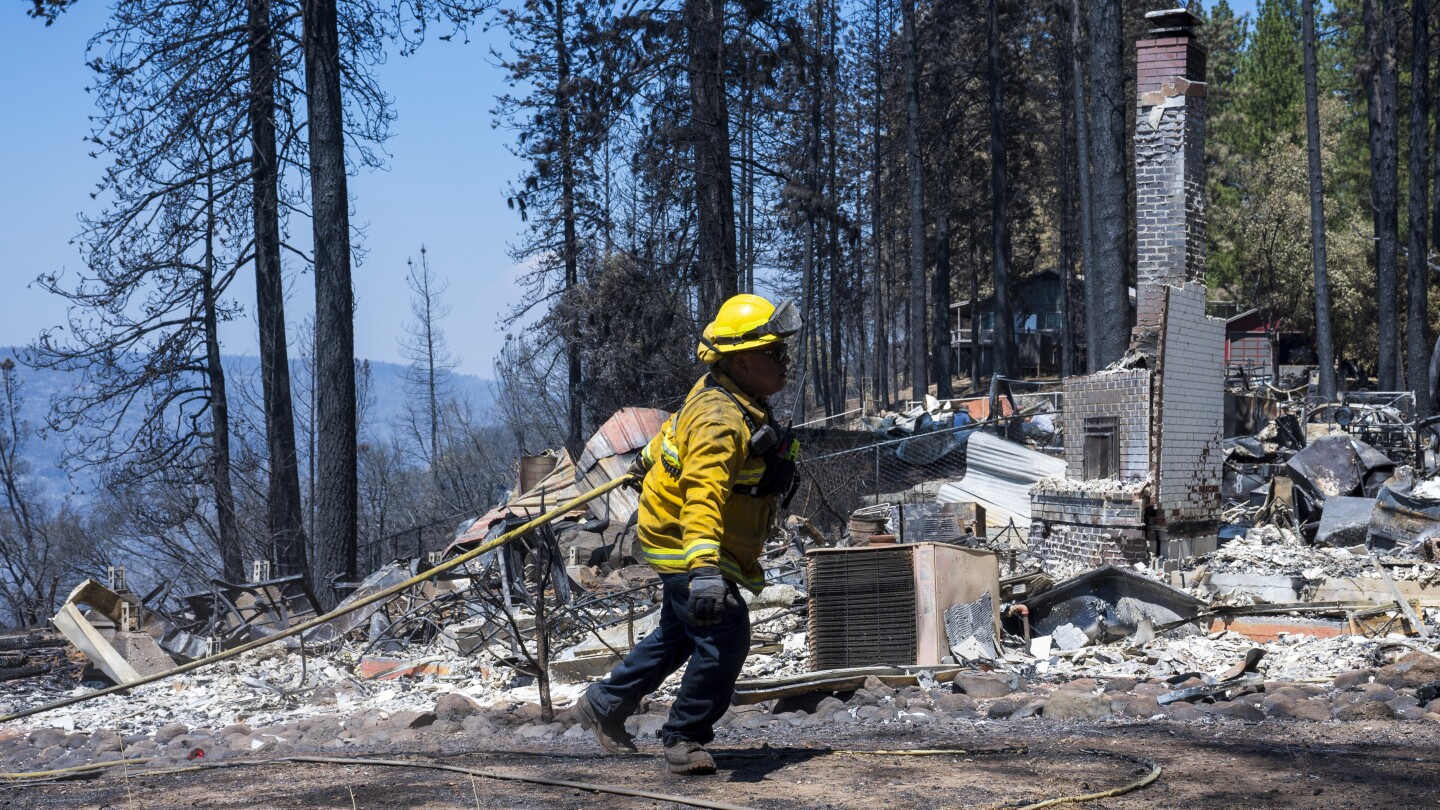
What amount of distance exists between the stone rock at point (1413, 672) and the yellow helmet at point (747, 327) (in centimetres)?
398

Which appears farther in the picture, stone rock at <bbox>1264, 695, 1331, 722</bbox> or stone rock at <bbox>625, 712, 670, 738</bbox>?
stone rock at <bbox>625, 712, 670, 738</bbox>

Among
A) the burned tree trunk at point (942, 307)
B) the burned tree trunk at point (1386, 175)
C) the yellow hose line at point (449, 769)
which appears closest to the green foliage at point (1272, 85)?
the burned tree trunk at point (942, 307)

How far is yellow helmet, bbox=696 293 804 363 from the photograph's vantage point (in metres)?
4.63

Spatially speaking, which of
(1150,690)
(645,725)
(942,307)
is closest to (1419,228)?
(942,307)

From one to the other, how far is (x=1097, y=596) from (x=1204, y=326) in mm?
3746

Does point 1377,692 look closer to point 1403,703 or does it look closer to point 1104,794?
point 1403,703

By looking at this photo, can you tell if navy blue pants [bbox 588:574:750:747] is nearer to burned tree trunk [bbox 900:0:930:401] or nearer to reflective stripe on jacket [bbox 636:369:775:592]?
reflective stripe on jacket [bbox 636:369:775:592]

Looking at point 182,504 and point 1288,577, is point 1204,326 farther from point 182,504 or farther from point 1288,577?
point 182,504

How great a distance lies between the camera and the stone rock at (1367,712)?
5.56 metres

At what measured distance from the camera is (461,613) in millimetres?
10656

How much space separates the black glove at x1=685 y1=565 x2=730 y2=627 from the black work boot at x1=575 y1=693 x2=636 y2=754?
97cm

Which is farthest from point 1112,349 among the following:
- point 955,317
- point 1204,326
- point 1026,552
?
point 955,317

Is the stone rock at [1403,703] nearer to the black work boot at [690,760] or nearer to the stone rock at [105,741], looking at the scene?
the black work boot at [690,760]

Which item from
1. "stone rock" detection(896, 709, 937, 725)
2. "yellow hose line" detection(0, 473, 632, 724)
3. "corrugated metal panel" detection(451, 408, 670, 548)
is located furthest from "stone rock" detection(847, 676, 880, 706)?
"corrugated metal panel" detection(451, 408, 670, 548)
